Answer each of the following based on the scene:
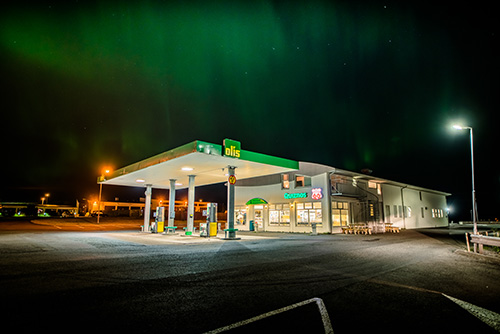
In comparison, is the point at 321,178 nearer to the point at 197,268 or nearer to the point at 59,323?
the point at 197,268

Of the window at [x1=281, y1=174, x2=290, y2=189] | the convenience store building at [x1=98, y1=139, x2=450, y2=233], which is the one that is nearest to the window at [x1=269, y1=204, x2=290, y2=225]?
the convenience store building at [x1=98, y1=139, x2=450, y2=233]

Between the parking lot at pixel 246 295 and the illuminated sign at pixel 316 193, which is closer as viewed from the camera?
the parking lot at pixel 246 295

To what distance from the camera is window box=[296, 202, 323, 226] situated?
2640cm

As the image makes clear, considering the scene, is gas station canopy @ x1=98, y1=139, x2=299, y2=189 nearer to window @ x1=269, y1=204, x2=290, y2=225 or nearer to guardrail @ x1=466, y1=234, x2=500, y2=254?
window @ x1=269, y1=204, x2=290, y2=225

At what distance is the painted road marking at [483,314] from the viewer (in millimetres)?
4250

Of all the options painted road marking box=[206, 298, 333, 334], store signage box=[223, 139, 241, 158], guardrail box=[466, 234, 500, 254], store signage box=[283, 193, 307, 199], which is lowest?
painted road marking box=[206, 298, 333, 334]

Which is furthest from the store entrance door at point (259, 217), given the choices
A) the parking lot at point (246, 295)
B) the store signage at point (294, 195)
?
the parking lot at point (246, 295)

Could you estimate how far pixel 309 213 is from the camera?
27156 mm

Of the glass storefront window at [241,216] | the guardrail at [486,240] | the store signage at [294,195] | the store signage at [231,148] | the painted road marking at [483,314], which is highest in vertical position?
the store signage at [231,148]

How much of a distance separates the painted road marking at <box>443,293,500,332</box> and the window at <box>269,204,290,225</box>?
23.8m

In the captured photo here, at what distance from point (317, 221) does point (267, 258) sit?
16.8 meters

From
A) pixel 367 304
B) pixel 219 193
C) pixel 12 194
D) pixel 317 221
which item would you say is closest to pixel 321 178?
pixel 317 221

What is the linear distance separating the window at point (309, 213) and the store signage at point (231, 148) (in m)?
12.6

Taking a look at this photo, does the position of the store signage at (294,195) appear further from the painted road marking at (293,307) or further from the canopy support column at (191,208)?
the painted road marking at (293,307)
